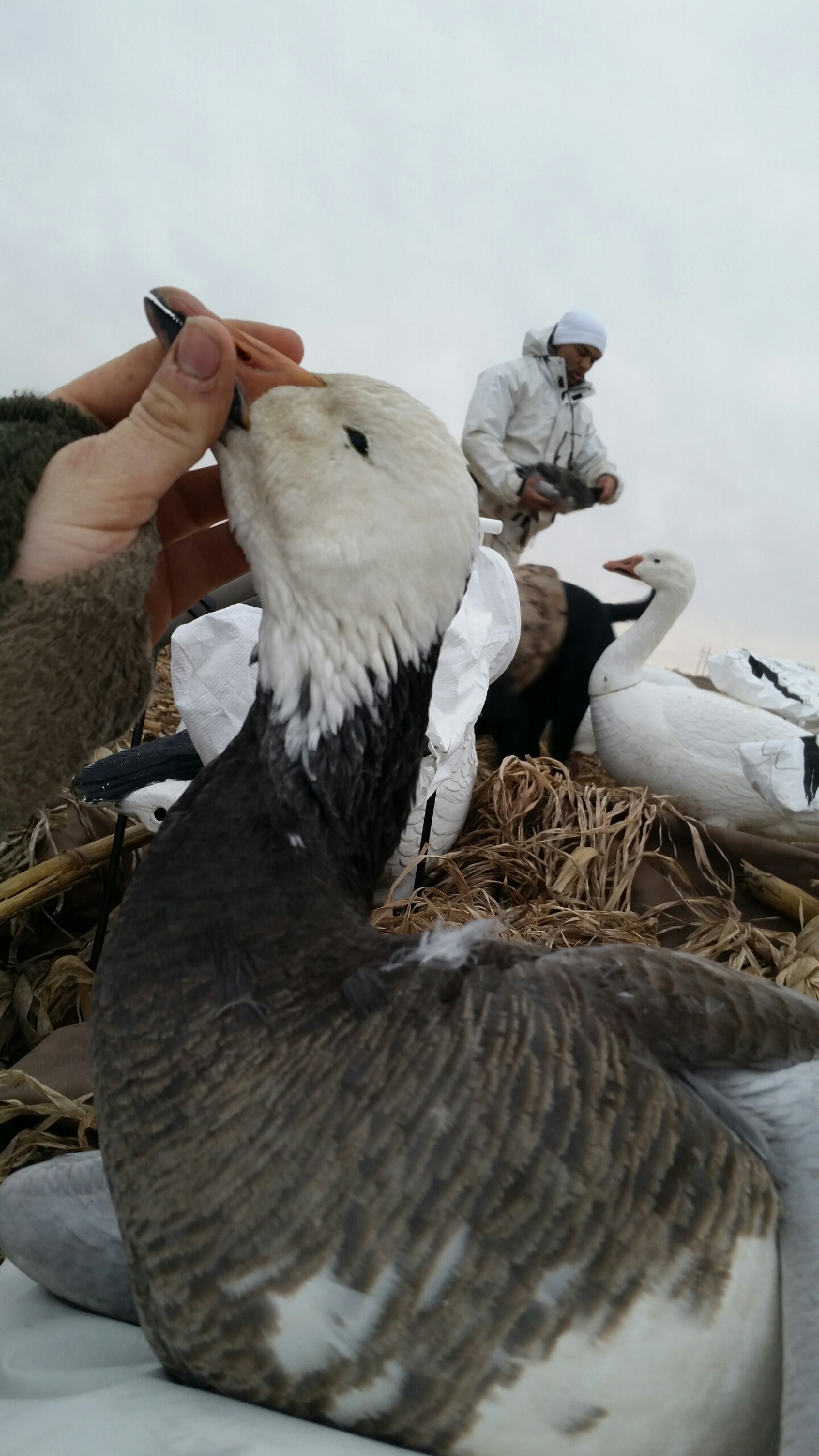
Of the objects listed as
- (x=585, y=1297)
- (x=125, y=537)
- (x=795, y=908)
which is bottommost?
(x=585, y=1297)

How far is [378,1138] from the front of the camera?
2.02ft

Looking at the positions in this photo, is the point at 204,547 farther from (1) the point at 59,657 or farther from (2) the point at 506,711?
(2) the point at 506,711

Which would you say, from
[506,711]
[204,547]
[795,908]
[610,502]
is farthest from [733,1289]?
[610,502]

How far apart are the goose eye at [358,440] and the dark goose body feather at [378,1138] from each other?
37cm

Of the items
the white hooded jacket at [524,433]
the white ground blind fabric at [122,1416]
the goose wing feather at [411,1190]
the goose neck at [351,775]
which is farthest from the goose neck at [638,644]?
the white ground blind fabric at [122,1416]

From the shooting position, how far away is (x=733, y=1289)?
635 mm

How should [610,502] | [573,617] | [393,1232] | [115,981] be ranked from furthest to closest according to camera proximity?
[610,502]
[573,617]
[115,981]
[393,1232]

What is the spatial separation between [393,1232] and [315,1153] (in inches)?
3.2

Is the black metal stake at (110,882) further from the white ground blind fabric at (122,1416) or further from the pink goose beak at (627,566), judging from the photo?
the pink goose beak at (627,566)

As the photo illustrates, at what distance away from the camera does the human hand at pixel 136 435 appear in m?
0.70

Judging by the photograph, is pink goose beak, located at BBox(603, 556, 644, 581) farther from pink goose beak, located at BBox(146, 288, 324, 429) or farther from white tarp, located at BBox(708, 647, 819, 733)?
pink goose beak, located at BBox(146, 288, 324, 429)

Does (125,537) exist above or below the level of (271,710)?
above

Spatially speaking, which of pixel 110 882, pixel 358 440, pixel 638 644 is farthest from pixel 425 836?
pixel 638 644

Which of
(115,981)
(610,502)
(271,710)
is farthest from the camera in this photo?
(610,502)
